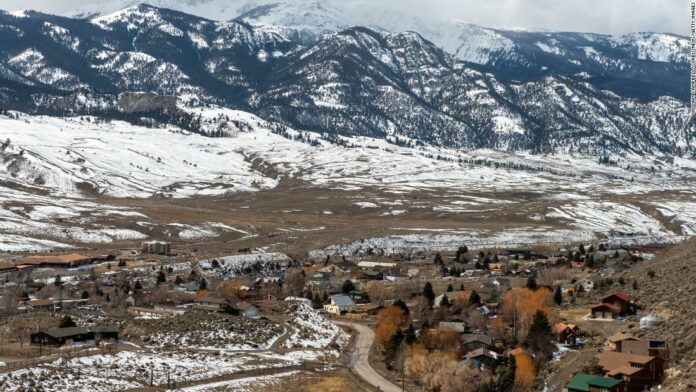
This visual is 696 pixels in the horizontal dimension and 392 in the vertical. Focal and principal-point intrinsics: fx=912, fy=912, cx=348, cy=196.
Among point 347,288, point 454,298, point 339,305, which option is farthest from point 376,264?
point 454,298

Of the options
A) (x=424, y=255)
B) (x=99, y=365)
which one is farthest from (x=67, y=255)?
(x=99, y=365)

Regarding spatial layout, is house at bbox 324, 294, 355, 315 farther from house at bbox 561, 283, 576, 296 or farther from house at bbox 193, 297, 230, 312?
house at bbox 561, 283, 576, 296

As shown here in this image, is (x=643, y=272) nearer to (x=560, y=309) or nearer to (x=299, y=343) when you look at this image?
(x=560, y=309)

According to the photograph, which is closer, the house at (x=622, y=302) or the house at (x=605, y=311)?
the house at (x=622, y=302)

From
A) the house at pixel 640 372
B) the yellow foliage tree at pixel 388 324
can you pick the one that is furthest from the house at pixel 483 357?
the house at pixel 640 372

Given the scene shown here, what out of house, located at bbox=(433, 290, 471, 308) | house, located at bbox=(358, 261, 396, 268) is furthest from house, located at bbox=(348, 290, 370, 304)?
house, located at bbox=(358, 261, 396, 268)

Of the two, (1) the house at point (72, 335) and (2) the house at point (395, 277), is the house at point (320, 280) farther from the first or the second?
(1) the house at point (72, 335)
